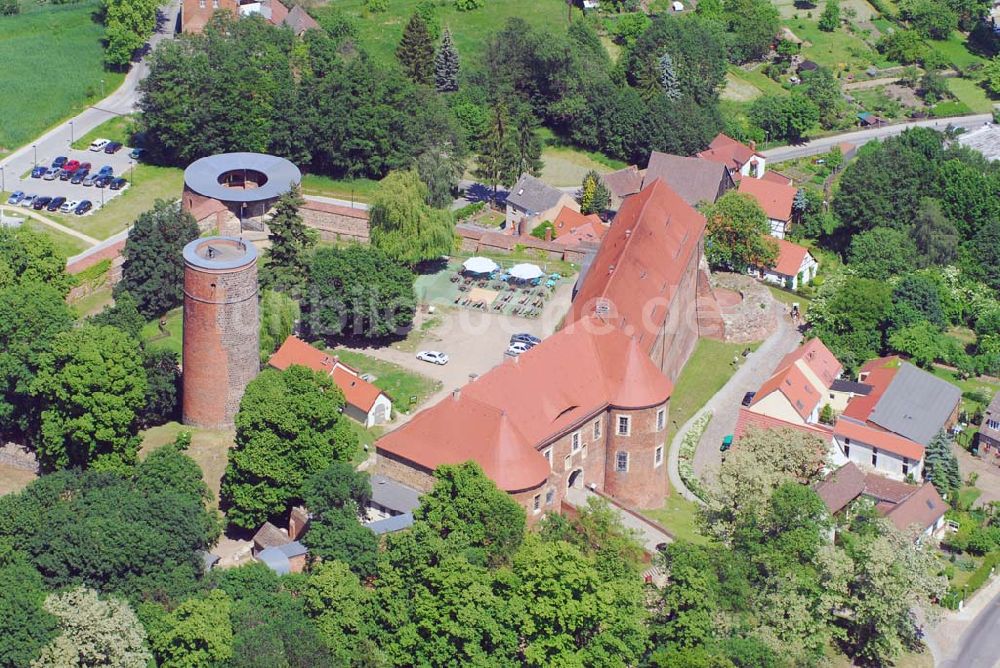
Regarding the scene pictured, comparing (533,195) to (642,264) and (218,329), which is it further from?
(218,329)

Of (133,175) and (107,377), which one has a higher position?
(107,377)

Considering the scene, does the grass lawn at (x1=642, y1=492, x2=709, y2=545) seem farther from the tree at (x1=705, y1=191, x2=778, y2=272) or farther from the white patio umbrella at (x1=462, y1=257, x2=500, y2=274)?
the tree at (x1=705, y1=191, x2=778, y2=272)

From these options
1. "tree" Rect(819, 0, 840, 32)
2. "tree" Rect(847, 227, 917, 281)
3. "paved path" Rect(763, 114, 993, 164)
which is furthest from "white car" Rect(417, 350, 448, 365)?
"tree" Rect(819, 0, 840, 32)

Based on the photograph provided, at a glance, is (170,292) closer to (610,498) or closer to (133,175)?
(133,175)

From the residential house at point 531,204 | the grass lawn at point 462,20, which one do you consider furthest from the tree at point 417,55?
the residential house at point 531,204

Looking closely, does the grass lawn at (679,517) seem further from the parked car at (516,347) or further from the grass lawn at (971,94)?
the grass lawn at (971,94)

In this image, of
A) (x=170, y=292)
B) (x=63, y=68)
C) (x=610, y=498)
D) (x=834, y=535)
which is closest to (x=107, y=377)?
(x=170, y=292)

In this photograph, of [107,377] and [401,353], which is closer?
[107,377]
